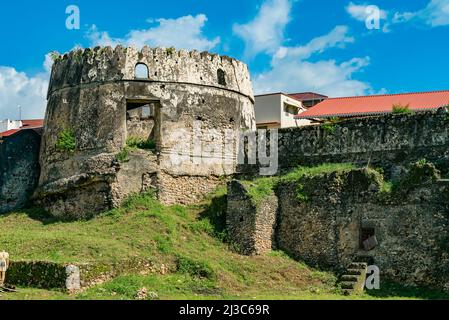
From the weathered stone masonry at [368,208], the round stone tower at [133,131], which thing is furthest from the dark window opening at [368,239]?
the round stone tower at [133,131]

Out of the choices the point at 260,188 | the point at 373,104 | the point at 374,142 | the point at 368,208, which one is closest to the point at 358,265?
the point at 368,208

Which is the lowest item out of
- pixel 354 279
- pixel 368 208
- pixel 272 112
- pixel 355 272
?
pixel 354 279

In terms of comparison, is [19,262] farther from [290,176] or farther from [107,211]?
[290,176]

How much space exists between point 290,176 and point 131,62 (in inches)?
275

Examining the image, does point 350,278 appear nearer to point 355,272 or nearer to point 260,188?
point 355,272

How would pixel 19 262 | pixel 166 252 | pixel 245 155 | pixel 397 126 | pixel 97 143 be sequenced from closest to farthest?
pixel 19 262, pixel 166 252, pixel 397 126, pixel 97 143, pixel 245 155

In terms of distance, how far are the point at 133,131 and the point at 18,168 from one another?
5129 millimetres

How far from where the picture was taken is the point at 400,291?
2130cm

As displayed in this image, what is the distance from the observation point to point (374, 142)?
83.7ft

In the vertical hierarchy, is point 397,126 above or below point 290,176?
above

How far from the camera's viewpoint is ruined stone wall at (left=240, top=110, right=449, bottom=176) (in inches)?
955

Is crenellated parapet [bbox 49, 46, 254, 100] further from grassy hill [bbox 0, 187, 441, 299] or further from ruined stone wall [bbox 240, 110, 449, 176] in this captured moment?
grassy hill [bbox 0, 187, 441, 299]

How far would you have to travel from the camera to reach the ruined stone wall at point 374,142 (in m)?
24.2
